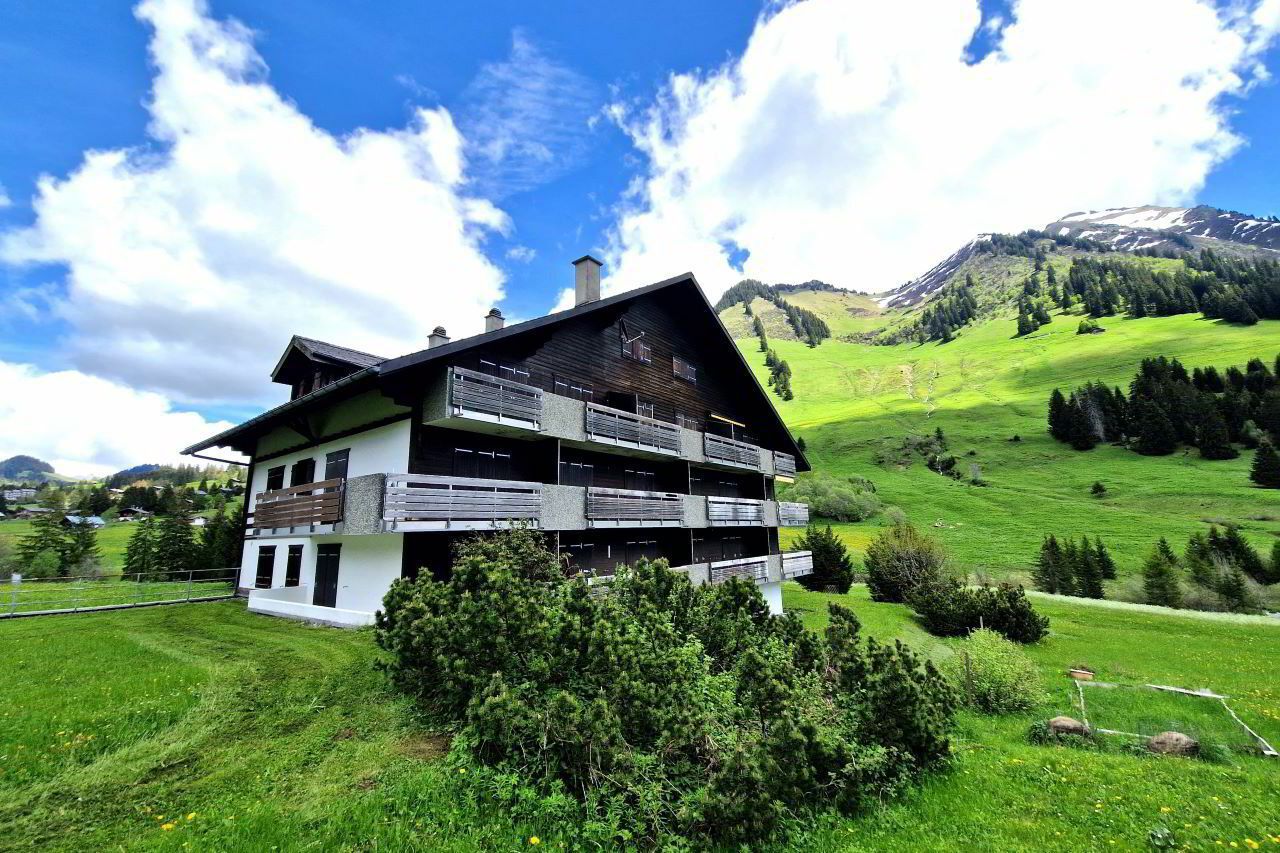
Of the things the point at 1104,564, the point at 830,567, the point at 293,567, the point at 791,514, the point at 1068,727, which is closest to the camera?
the point at 1068,727

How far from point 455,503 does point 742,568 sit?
15.2m

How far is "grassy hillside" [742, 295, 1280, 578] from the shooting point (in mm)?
61938

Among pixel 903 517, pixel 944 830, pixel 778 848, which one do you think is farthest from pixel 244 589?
pixel 903 517

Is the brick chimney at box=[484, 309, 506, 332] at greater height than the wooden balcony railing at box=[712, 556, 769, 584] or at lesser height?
greater

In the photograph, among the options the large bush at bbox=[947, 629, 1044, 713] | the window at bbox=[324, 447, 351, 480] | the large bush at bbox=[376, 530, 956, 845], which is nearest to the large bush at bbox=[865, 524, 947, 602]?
the large bush at bbox=[947, 629, 1044, 713]

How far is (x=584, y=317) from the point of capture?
20844mm

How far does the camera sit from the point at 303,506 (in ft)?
54.9

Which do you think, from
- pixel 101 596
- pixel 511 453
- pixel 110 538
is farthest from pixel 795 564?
Result: pixel 110 538

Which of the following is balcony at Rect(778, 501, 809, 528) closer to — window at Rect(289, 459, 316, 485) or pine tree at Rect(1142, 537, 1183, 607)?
window at Rect(289, 459, 316, 485)

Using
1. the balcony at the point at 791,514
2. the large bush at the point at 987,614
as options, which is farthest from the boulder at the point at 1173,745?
the balcony at the point at 791,514

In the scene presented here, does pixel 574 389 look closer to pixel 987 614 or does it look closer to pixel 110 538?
pixel 987 614

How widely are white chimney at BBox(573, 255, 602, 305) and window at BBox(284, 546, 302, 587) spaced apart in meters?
15.2

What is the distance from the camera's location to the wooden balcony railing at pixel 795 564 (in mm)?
28861

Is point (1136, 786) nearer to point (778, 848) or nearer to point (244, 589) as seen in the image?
point (778, 848)
